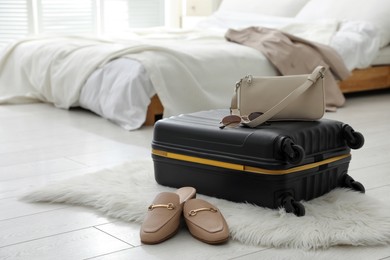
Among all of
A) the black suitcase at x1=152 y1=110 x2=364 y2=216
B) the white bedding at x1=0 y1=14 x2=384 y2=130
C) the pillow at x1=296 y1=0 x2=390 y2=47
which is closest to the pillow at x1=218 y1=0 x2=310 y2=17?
the pillow at x1=296 y1=0 x2=390 y2=47

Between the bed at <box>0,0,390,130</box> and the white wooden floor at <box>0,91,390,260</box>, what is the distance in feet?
0.48

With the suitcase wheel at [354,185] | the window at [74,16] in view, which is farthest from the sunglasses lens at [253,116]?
the window at [74,16]

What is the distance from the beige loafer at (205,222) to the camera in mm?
1765

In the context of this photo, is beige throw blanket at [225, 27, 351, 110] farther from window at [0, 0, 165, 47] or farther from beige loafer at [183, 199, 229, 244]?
beige loafer at [183, 199, 229, 244]

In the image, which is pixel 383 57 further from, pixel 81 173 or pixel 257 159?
pixel 257 159

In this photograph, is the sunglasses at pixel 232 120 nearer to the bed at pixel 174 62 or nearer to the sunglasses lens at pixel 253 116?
the sunglasses lens at pixel 253 116

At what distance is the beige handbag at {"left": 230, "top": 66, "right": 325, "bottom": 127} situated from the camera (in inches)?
81.4

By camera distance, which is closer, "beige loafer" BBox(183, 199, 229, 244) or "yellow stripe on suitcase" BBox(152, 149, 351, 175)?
"beige loafer" BBox(183, 199, 229, 244)

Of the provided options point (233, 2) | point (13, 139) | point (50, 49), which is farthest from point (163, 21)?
point (13, 139)

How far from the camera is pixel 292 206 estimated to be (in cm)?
195

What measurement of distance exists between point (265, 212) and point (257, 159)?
157 millimetres

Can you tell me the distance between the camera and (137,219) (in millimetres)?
1942

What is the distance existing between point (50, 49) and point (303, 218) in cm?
282

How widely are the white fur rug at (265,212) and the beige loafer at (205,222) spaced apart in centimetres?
5
